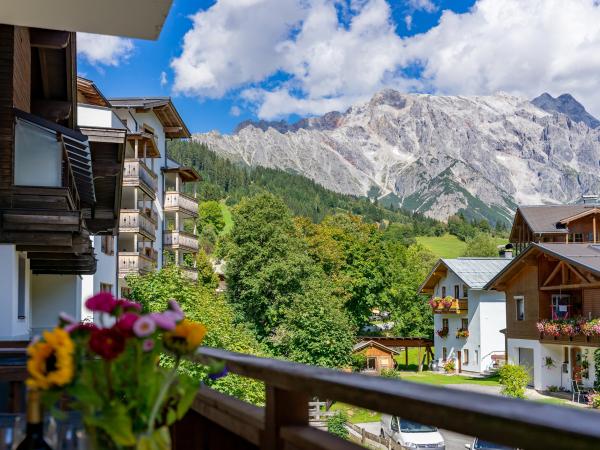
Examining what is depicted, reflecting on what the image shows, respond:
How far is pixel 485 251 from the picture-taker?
92.9 metres

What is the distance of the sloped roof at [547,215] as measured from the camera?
141ft

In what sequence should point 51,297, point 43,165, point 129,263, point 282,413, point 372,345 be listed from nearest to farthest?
point 282,413, point 43,165, point 51,297, point 129,263, point 372,345

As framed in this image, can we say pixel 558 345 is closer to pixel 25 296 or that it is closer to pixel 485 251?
A: pixel 25 296

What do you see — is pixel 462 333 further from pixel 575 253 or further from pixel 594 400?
pixel 594 400

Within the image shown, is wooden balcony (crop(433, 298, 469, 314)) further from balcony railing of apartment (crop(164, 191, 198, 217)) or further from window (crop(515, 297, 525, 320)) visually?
balcony railing of apartment (crop(164, 191, 198, 217))

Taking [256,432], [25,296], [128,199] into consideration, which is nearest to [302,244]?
[128,199]

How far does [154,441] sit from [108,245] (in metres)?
23.4

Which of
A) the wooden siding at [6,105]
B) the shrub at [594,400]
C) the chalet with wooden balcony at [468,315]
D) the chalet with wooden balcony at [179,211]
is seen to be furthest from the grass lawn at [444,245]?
the wooden siding at [6,105]

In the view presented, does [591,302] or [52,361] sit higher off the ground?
[52,361]

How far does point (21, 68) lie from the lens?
1097cm

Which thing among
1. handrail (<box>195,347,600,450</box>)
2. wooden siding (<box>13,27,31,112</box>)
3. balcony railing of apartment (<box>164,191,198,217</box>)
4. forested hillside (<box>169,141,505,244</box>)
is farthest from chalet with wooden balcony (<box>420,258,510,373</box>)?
forested hillside (<box>169,141,505,244</box>)

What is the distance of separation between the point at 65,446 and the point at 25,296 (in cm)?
1360

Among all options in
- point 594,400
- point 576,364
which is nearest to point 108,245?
point 594,400

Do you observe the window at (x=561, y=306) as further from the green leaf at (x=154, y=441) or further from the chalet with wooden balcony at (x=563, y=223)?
the green leaf at (x=154, y=441)
